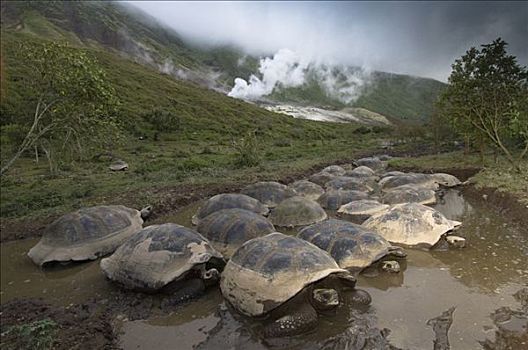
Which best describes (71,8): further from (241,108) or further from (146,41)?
(241,108)

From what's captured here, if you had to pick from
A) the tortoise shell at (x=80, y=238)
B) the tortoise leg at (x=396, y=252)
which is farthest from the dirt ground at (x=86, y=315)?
the tortoise leg at (x=396, y=252)

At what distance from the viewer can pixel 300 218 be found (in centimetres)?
1188

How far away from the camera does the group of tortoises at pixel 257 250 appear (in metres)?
6.24

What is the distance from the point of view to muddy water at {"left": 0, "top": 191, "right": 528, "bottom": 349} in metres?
6.09

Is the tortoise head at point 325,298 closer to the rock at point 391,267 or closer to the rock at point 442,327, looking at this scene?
the rock at point 442,327

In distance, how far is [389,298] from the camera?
729 centimetres

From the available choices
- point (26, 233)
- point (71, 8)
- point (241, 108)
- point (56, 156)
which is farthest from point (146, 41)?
point (26, 233)

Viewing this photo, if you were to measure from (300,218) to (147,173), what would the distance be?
12136mm

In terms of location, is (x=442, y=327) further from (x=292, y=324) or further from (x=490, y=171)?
(x=490, y=171)

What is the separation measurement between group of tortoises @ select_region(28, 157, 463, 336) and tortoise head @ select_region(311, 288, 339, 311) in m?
0.02

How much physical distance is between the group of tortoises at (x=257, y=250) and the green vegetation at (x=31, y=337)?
178 centimetres

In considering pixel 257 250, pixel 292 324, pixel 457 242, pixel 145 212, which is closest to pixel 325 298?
pixel 292 324

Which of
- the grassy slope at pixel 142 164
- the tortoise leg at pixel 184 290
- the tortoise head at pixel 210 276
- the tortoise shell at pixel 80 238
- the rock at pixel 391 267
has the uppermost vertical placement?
the rock at pixel 391 267

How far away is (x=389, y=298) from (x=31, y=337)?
6.03 meters
